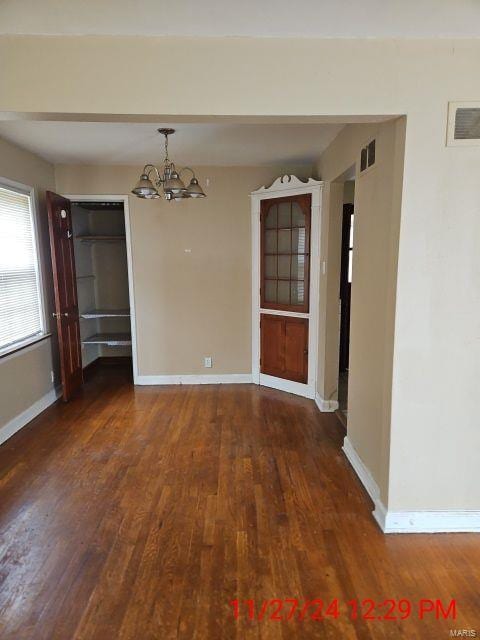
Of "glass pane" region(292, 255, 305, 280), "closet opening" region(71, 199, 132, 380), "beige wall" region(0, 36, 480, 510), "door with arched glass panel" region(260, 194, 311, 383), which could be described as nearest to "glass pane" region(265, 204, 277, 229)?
"door with arched glass panel" region(260, 194, 311, 383)

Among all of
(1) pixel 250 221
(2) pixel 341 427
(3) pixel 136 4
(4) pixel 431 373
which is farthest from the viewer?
(1) pixel 250 221

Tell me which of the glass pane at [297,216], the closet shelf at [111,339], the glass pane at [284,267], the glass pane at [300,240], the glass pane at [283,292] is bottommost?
the closet shelf at [111,339]

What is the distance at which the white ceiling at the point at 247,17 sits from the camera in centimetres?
163

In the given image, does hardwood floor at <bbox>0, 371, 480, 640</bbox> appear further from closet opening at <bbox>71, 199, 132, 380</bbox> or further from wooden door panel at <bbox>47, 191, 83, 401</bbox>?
closet opening at <bbox>71, 199, 132, 380</bbox>

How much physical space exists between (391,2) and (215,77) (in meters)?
0.82

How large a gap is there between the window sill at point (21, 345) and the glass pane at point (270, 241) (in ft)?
8.48

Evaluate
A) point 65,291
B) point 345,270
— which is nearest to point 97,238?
point 65,291

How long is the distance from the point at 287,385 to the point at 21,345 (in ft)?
9.11

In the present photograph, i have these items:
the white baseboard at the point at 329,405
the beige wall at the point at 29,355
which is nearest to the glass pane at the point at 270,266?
the white baseboard at the point at 329,405

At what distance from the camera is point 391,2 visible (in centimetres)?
163

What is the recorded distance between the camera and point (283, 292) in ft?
14.3

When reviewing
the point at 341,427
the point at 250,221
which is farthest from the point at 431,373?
the point at 250,221

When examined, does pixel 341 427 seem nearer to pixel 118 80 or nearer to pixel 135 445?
pixel 135 445

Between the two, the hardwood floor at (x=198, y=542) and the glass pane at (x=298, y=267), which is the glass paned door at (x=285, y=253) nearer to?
the glass pane at (x=298, y=267)
